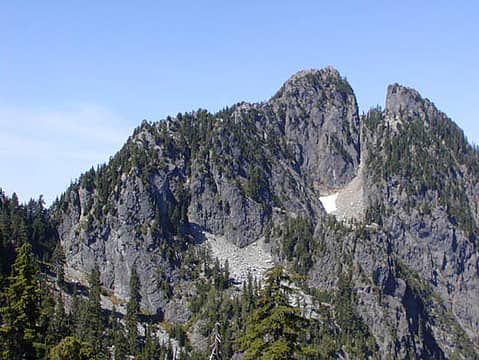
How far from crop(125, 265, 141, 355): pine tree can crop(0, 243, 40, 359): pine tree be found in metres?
104

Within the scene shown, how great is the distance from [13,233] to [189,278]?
5590cm

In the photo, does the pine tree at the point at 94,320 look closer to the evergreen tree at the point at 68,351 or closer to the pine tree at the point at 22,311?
the pine tree at the point at 22,311

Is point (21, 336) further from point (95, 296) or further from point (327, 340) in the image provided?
point (327, 340)

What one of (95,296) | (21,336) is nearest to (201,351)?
(95,296)

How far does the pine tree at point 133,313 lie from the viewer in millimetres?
140625

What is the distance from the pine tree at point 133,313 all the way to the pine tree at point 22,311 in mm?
103953

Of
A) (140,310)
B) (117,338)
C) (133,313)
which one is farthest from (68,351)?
(140,310)

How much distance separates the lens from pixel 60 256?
166 meters

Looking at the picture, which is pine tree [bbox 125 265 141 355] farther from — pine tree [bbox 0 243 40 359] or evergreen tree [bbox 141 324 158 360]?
pine tree [bbox 0 243 40 359]

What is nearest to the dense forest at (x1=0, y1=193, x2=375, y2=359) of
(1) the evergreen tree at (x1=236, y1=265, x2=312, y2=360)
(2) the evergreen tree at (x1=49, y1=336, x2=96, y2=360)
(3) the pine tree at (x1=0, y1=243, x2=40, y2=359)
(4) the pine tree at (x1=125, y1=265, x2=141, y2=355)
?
(4) the pine tree at (x1=125, y1=265, x2=141, y2=355)

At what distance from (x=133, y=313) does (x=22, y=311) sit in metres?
122

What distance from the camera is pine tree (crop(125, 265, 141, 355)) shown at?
14062cm

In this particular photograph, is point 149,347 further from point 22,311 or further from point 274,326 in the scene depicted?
point 274,326

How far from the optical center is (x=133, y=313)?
508 feet
